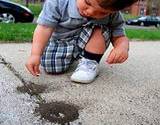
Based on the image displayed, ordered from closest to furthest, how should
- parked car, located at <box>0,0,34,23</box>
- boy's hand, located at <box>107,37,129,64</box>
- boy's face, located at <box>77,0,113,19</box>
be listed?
boy's face, located at <box>77,0,113,19</box> < boy's hand, located at <box>107,37,129,64</box> < parked car, located at <box>0,0,34,23</box>

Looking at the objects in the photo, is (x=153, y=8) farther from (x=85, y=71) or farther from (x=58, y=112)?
(x=58, y=112)

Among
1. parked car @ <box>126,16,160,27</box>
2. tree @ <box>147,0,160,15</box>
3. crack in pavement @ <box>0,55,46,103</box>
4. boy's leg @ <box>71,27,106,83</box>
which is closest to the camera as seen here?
crack in pavement @ <box>0,55,46,103</box>

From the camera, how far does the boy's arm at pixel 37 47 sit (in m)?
2.22

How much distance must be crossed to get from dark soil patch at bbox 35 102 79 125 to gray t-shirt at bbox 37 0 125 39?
2.19ft

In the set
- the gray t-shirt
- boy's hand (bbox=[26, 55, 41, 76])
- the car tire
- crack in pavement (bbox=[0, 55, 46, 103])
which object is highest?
the gray t-shirt

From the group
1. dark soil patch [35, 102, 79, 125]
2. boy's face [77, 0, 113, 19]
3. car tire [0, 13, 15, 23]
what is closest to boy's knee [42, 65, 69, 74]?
boy's face [77, 0, 113, 19]

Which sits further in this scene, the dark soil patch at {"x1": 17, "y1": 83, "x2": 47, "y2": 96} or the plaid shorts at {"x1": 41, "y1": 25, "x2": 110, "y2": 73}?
the plaid shorts at {"x1": 41, "y1": 25, "x2": 110, "y2": 73}

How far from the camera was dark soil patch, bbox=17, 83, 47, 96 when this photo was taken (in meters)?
2.08

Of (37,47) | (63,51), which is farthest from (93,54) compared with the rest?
(37,47)

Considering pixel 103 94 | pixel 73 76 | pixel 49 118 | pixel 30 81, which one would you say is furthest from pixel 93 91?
pixel 49 118

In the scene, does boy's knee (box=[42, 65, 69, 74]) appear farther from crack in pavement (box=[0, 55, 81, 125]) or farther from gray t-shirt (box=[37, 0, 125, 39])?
crack in pavement (box=[0, 55, 81, 125])

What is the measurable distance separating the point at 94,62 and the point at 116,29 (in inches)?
10.6

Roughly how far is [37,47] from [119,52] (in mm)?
471

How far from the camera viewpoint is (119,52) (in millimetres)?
2375
